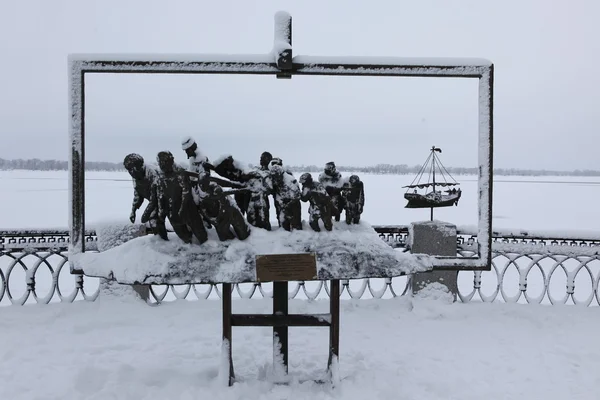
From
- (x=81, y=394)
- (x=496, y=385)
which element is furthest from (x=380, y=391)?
(x=81, y=394)

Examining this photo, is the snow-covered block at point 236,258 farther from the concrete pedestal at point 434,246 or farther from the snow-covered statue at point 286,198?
the concrete pedestal at point 434,246

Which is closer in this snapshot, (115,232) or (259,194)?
(259,194)

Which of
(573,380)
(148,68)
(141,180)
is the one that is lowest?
(573,380)

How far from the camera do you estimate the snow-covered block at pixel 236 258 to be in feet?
Answer: 10.8

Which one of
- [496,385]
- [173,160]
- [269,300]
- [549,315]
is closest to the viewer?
[173,160]

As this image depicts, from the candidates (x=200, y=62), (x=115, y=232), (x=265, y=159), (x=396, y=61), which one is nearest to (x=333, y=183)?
(x=265, y=159)

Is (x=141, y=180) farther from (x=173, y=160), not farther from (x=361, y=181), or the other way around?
(x=361, y=181)

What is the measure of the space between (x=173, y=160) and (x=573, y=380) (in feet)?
13.1

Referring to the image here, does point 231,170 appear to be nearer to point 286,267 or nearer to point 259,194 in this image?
point 259,194

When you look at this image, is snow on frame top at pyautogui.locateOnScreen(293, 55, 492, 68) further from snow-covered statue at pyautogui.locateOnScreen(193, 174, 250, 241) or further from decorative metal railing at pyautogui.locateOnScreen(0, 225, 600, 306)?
decorative metal railing at pyautogui.locateOnScreen(0, 225, 600, 306)

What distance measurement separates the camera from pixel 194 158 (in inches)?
143

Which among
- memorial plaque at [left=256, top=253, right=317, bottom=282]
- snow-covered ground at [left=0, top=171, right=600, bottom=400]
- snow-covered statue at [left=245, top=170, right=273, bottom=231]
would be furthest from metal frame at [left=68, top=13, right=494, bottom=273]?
memorial plaque at [left=256, top=253, right=317, bottom=282]

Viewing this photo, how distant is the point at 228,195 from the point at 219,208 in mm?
129

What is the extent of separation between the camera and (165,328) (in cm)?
551
